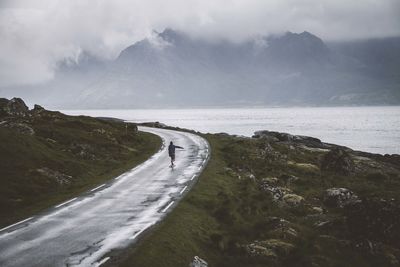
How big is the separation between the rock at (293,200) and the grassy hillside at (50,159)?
40.0ft

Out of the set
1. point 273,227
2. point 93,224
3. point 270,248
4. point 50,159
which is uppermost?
point 50,159

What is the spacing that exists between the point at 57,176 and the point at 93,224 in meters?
13.2

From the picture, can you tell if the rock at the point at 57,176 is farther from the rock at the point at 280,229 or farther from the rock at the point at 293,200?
the rock at the point at 280,229

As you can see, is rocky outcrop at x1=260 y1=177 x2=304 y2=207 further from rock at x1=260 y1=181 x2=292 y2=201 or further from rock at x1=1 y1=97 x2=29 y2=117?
rock at x1=1 y1=97 x2=29 y2=117

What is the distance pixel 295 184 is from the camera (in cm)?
3294

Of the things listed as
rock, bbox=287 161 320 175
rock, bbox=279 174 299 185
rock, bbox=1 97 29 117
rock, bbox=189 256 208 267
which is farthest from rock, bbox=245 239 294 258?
rock, bbox=1 97 29 117

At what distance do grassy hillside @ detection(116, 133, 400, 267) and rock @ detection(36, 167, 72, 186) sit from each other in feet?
30.4

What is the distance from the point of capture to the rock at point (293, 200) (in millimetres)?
26141

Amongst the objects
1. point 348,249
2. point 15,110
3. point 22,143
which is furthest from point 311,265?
point 15,110

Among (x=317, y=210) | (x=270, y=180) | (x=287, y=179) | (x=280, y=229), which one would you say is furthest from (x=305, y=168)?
(x=280, y=229)

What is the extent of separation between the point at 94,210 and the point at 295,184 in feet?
52.4

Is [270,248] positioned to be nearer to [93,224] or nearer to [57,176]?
[93,224]

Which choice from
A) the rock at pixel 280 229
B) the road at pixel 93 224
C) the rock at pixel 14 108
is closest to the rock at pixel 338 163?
the road at pixel 93 224

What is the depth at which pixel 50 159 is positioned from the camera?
35125 millimetres
